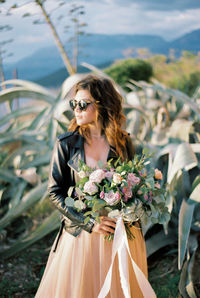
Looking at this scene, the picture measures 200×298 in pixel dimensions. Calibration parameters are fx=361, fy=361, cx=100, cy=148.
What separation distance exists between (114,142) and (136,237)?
435 mm

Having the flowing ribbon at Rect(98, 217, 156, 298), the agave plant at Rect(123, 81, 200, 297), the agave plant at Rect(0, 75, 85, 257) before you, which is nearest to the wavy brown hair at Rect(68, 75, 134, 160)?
the flowing ribbon at Rect(98, 217, 156, 298)

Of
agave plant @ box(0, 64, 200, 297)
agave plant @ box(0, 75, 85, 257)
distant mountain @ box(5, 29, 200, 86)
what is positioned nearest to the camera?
agave plant @ box(0, 64, 200, 297)

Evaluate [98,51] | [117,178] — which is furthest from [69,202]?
[98,51]

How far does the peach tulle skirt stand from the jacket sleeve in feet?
0.27

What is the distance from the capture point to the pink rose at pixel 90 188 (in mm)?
1361

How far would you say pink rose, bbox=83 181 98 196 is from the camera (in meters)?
1.36

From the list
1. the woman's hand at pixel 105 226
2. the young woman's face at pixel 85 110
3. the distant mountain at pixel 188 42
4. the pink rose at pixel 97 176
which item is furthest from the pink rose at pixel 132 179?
the distant mountain at pixel 188 42

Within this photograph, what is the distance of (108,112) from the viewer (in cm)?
165

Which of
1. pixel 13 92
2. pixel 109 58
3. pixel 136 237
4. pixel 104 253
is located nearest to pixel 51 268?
pixel 104 253

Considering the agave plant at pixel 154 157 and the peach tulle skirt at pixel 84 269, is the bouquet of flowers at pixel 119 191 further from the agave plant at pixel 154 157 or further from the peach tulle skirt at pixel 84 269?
the agave plant at pixel 154 157

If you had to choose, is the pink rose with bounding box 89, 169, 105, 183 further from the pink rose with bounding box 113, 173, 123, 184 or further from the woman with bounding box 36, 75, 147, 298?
the woman with bounding box 36, 75, 147, 298

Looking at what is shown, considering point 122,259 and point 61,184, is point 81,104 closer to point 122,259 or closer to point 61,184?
point 61,184

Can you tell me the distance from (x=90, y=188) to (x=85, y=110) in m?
0.39

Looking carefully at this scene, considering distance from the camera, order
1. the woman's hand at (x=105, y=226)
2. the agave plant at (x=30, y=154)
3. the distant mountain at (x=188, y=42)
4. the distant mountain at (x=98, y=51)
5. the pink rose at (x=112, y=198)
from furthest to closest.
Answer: the distant mountain at (x=98, y=51) → the distant mountain at (x=188, y=42) → the agave plant at (x=30, y=154) → the woman's hand at (x=105, y=226) → the pink rose at (x=112, y=198)
